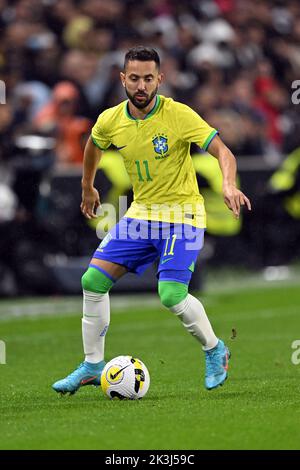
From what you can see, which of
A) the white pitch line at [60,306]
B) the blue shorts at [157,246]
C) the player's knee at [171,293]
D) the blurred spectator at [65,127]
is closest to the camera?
the player's knee at [171,293]

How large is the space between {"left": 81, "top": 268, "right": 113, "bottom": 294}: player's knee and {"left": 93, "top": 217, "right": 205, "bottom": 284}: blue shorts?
120mm

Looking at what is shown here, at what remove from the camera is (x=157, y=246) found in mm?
8070

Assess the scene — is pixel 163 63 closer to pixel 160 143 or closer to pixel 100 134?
pixel 100 134

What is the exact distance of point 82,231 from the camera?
15148 mm

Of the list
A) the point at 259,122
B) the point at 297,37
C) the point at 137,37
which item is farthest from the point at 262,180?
the point at 297,37

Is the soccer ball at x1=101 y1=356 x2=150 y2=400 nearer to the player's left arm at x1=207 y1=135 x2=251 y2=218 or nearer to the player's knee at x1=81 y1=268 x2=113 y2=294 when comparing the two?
the player's knee at x1=81 y1=268 x2=113 y2=294

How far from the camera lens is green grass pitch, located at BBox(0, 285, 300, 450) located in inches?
250

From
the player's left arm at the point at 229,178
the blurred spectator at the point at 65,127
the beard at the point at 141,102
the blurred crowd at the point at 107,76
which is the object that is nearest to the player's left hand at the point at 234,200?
the player's left arm at the point at 229,178

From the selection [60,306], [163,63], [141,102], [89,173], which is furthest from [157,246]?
[163,63]

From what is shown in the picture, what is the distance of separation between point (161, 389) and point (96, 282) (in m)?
0.91

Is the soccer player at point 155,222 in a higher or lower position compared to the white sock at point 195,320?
higher

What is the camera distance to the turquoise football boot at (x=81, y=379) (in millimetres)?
8000

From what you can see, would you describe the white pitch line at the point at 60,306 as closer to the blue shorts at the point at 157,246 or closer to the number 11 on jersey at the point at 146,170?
the blue shorts at the point at 157,246

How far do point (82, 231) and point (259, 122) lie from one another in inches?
138
